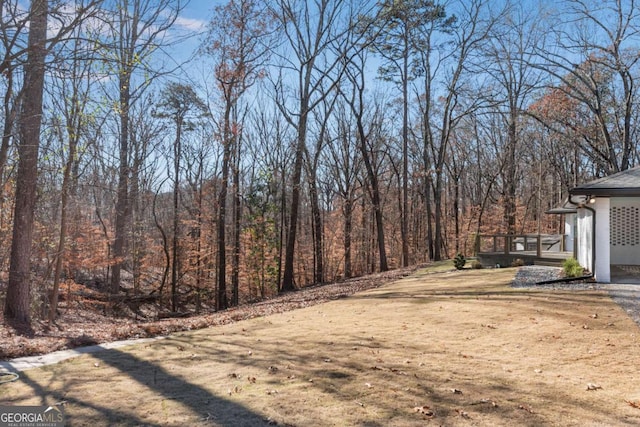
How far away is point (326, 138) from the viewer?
24.7 meters

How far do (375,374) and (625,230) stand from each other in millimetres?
10744

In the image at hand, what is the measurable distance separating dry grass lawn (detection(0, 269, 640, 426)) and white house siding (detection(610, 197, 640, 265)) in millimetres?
4826

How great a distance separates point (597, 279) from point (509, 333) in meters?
5.46

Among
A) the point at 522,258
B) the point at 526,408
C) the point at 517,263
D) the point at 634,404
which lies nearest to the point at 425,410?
the point at 526,408

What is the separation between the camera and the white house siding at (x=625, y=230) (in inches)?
467

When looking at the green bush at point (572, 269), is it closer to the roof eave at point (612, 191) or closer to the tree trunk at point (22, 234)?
the roof eave at point (612, 191)

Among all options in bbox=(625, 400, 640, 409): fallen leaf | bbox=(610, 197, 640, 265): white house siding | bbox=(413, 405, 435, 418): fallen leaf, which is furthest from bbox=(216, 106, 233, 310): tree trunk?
bbox=(625, 400, 640, 409): fallen leaf

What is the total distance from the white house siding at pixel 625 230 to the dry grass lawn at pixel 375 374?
483 cm

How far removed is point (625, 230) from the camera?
12.0m

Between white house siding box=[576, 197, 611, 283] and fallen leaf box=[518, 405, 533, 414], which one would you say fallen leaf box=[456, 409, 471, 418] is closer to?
fallen leaf box=[518, 405, 533, 414]

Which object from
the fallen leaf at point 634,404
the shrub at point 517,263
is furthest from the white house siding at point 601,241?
the fallen leaf at point 634,404

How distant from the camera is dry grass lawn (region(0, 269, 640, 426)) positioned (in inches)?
147

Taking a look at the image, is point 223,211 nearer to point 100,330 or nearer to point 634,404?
point 100,330

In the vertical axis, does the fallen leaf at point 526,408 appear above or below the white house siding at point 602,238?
below
